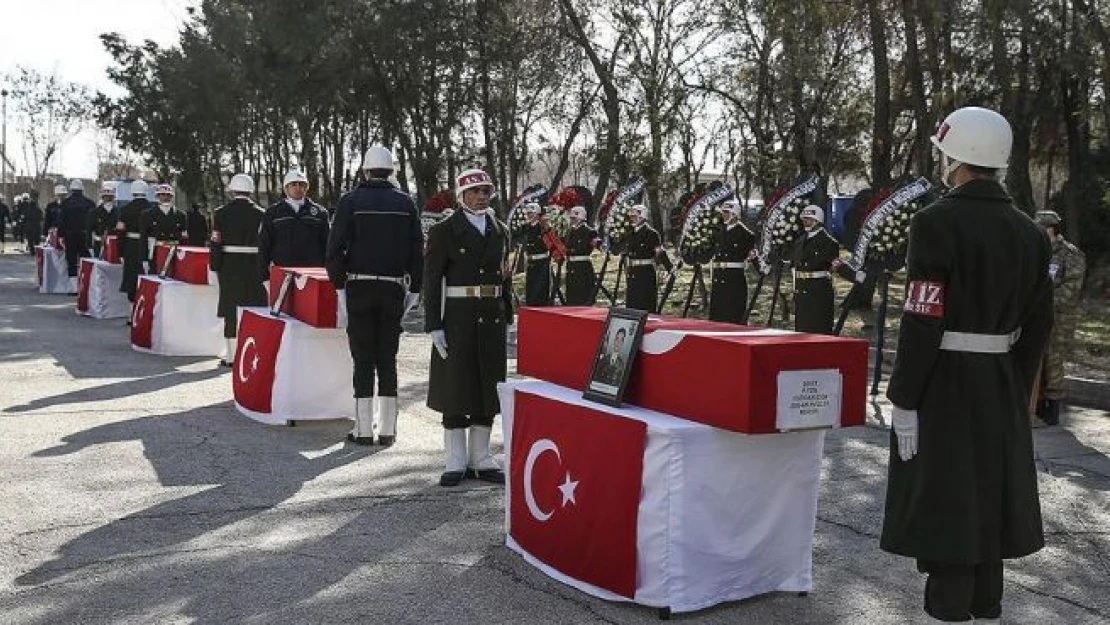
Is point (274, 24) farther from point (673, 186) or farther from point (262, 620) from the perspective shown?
point (262, 620)

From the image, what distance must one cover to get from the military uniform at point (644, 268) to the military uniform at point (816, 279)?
387 cm

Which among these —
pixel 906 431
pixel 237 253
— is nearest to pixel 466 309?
pixel 906 431

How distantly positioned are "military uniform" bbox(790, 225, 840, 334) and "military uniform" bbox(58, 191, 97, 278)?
15484mm

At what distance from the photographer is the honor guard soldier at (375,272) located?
344 inches

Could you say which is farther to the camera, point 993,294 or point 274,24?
point 274,24

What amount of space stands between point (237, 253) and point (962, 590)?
9915 mm

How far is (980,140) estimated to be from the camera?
172 inches

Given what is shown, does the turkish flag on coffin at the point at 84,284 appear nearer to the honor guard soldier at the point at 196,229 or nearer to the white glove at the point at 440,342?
the honor guard soldier at the point at 196,229

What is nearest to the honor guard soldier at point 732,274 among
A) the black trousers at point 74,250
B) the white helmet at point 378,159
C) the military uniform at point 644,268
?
the military uniform at point 644,268

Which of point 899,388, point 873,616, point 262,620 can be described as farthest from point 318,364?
point 899,388

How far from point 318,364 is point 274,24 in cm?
2115

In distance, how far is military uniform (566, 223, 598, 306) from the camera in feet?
58.7

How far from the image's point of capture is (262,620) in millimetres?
5055

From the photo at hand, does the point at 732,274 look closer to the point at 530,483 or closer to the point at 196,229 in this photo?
the point at 196,229
